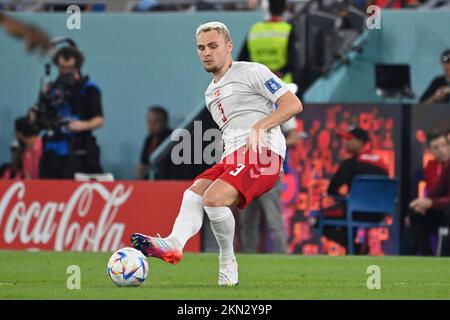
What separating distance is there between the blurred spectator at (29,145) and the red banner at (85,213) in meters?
1.75

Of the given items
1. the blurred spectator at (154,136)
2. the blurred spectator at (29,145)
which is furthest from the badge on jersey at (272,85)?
the blurred spectator at (29,145)

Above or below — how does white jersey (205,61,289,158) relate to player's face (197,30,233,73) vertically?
below

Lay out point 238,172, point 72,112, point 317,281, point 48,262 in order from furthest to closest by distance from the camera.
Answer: point 72,112 → point 48,262 → point 317,281 → point 238,172

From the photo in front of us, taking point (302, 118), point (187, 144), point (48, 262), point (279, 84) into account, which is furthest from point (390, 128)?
point (279, 84)

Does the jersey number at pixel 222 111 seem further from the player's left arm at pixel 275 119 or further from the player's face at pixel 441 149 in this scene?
the player's face at pixel 441 149

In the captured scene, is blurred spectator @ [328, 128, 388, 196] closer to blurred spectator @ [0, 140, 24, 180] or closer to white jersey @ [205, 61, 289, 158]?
blurred spectator @ [0, 140, 24, 180]

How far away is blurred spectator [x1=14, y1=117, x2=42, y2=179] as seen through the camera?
18.5m

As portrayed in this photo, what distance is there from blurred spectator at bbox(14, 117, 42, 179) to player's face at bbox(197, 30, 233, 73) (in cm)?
892

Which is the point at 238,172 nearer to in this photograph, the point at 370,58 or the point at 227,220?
the point at 227,220

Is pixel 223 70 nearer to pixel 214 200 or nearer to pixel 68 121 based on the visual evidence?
pixel 214 200

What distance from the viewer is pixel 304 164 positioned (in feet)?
56.4

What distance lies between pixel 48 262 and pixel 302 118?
17.7 feet

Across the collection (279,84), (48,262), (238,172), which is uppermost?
(279,84)

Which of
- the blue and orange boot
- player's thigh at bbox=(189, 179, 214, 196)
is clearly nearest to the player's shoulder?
player's thigh at bbox=(189, 179, 214, 196)
